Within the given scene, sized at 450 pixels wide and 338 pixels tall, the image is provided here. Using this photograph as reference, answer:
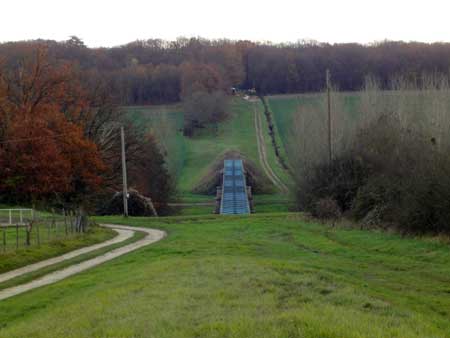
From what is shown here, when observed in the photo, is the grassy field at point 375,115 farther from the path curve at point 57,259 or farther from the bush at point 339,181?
the path curve at point 57,259

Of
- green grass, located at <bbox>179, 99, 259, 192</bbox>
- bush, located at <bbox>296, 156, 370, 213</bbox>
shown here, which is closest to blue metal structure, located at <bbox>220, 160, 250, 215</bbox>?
green grass, located at <bbox>179, 99, 259, 192</bbox>

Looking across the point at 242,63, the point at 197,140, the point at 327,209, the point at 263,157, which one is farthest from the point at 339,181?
the point at 242,63

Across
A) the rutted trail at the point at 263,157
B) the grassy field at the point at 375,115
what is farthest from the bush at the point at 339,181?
the rutted trail at the point at 263,157

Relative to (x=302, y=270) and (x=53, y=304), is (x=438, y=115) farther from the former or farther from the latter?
(x=53, y=304)

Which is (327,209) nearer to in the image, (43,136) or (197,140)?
(43,136)

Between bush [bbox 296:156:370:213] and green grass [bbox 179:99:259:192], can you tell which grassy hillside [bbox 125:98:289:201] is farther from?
bush [bbox 296:156:370:213]

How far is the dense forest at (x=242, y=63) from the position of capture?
357ft

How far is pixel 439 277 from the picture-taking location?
51.8 ft

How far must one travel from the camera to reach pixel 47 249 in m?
27.1

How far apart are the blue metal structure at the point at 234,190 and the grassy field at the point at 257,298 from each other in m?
42.0

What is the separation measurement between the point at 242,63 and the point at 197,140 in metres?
35.7

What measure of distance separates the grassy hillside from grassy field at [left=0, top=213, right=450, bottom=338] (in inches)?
2373

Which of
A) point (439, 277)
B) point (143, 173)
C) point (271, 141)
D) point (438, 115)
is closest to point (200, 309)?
point (439, 277)

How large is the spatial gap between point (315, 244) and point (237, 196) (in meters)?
47.9
